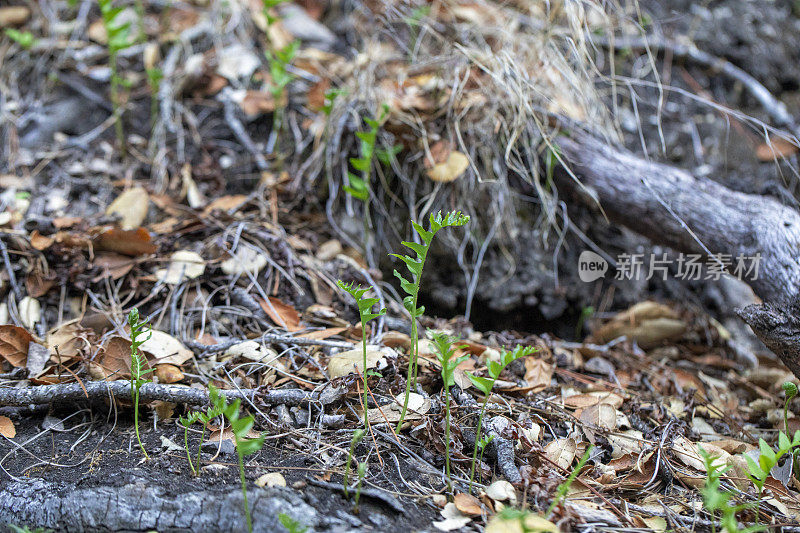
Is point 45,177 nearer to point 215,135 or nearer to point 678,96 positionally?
point 215,135

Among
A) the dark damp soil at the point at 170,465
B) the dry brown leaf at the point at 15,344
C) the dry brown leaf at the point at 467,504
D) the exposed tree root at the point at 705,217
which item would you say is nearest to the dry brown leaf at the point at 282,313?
the dark damp soil at the point at 170,465

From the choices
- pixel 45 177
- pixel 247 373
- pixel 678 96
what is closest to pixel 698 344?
pixel 678 96

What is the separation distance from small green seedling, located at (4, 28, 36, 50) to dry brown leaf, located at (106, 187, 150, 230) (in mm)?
1191

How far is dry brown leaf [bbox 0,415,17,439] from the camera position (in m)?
1.63

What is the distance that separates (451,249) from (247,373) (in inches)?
48.9

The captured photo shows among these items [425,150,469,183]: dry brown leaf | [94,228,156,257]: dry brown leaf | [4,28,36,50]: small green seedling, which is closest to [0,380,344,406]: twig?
[94,228,156,257]: dry brown leaf

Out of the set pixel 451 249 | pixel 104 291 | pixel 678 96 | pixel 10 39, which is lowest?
pixel 104 291

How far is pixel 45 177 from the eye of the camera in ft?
9.00

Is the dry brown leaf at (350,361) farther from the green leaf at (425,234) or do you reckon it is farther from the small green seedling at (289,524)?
the small green seedling at (289,524)

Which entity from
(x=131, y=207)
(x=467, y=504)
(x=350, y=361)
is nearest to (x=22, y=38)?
(x=131, y=207)

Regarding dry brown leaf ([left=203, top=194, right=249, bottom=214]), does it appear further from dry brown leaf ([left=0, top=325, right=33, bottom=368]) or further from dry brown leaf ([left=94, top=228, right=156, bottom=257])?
dry brown leaf ([left=0, top=325, right=33, bottom=368])

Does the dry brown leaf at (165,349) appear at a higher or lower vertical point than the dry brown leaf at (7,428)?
higher

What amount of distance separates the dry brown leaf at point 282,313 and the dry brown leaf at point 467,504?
0.91 m

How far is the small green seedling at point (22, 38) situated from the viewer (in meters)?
3.07
